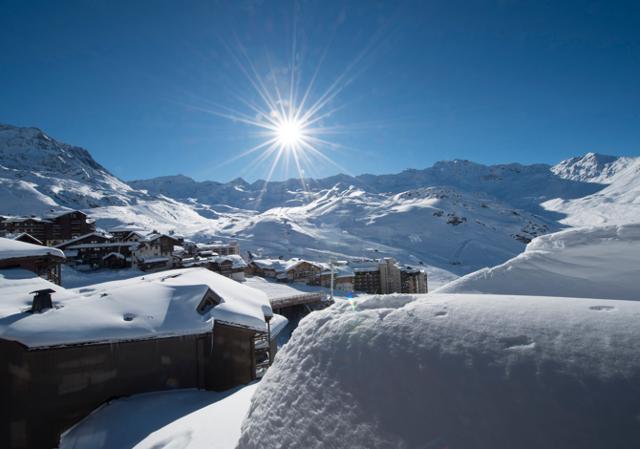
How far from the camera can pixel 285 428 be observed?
3.01 m

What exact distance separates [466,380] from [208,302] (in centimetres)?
1267

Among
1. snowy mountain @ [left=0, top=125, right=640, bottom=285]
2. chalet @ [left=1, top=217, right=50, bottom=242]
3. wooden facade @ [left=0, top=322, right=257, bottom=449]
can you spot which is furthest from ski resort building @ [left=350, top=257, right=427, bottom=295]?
chalet @ [left=1, top=217, right=50, bottom=242]

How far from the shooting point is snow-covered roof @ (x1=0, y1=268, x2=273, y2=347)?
891 cm

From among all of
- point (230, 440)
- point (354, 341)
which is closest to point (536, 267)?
point (354, 341)

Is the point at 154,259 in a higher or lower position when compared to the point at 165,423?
higher

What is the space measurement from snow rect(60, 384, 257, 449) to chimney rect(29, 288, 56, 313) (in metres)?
3.65

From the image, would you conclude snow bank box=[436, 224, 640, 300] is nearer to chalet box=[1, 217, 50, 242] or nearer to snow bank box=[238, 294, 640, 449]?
snow bank box=[238, 294, 640, 449]

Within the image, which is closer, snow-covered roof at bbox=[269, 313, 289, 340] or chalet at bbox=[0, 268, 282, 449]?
chalet at bbox=[0, 268, 282, 449]

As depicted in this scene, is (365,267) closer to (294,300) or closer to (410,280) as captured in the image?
(410,280)

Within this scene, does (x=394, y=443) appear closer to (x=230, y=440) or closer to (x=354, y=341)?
(x=354, y=341)

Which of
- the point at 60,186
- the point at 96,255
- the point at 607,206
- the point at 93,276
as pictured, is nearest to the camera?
the point at 93,276

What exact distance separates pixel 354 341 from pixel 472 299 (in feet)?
4.25

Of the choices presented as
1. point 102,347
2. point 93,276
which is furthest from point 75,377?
point 93,276

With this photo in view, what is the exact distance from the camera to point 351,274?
136ft
